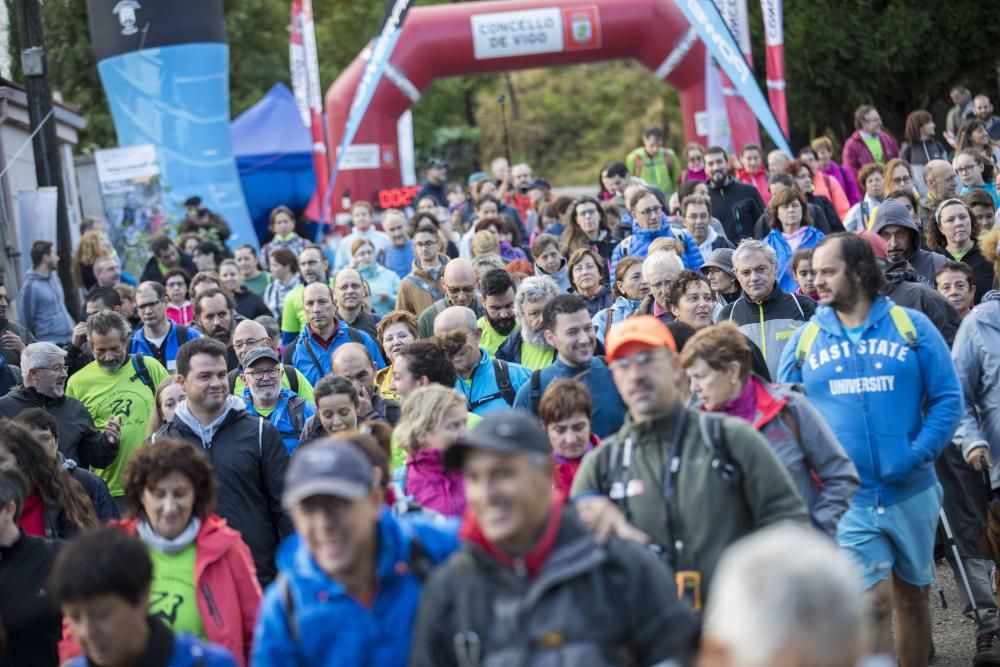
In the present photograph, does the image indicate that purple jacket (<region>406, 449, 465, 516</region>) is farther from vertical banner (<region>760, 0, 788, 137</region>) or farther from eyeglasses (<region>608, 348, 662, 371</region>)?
vertical banner (<region>760, 0, 788, 137</region>)

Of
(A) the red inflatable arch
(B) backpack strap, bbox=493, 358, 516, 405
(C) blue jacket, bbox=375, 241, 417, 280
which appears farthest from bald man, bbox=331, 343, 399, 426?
(A) the red inflatable arch

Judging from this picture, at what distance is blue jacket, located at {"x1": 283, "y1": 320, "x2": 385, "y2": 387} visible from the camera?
988 centimetres

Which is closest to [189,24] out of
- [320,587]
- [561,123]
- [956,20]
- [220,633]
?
[956,20]

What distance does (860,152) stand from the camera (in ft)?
55.9

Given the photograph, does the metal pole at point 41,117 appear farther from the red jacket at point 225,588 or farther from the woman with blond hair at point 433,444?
the red jacket at point 225,588

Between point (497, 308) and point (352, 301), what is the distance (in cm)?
168

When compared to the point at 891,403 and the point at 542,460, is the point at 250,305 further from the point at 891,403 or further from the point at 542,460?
the point at 542,460

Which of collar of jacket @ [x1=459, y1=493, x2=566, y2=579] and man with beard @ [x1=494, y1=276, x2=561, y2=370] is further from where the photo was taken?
man with beard @ [x1=494, y1=276, x2=561, y2=370]

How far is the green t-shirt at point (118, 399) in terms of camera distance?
908 cm

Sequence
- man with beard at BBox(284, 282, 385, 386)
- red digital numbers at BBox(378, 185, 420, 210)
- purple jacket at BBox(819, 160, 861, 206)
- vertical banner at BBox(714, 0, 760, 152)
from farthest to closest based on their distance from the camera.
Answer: red digital numbers at BBox(378, 185, 420, 210)
vertical banner at BBox(714, 0, 760, 152)
purple jacket at BBox(819, 160, 861, 206)
man with beard at BBox(284, 282, 385, 386)

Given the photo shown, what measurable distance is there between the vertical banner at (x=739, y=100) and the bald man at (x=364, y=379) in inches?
Answer: 475

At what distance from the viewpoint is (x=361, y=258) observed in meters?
13.1

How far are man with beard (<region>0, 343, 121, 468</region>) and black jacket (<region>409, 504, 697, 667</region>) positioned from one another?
219 inches

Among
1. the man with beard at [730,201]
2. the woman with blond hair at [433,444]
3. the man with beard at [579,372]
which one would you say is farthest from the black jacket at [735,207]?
the woman with blond hair at [433,444]
